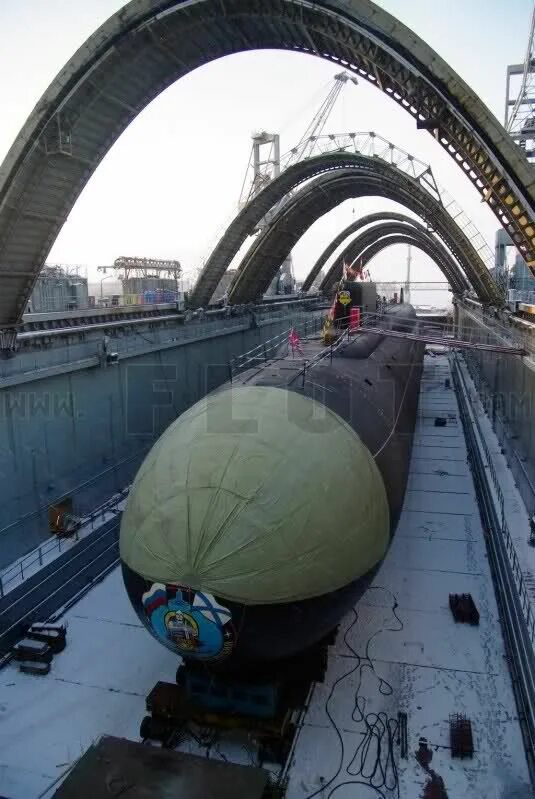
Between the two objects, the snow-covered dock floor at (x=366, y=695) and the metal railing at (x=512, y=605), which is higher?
the metal railing at (x=512, y=605)

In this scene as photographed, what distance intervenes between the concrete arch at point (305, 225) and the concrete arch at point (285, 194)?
8.2 inches

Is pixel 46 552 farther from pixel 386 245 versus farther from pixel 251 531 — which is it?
pixel 386 245

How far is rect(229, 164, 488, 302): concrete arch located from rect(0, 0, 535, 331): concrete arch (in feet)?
54.0

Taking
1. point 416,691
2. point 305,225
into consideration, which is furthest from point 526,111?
point 416,691

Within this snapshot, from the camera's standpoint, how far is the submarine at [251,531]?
7.07 meters

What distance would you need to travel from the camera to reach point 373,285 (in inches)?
946

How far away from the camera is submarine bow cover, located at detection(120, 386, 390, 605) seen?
7105 mm

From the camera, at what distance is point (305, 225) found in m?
40.2

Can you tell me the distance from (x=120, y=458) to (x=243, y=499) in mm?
13991

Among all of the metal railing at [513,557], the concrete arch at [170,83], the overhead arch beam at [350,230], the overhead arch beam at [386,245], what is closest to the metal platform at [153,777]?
the metal railing at [513,557]

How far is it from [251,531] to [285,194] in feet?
95.2

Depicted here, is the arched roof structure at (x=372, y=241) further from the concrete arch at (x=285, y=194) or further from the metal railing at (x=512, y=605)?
the metal railing at (x=512, y=605)

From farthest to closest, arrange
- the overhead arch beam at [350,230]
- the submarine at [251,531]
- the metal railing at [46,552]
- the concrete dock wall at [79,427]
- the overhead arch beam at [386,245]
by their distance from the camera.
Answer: the overhead arch beam at [386,245] < the overhead arch beam at [350,230] < the concrete dock wall at [79,427] < the metal railing at [46,552] < the submarine at [251,531]

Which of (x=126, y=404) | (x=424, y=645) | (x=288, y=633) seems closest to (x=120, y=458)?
(x=126, y=404)
